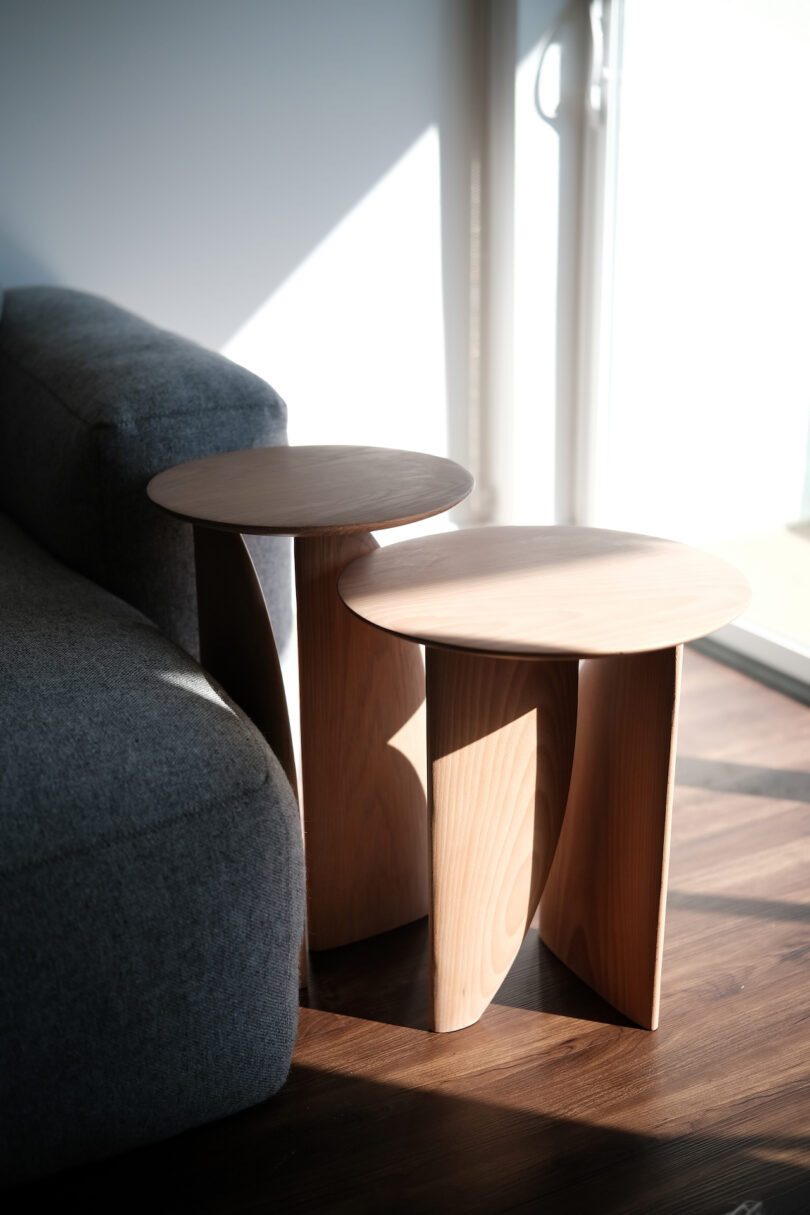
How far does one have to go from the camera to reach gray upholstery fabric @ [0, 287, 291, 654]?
1.43 meters

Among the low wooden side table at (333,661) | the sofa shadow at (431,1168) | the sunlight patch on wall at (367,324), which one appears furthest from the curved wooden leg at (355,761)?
the sunlight patch on wall at (367,324)

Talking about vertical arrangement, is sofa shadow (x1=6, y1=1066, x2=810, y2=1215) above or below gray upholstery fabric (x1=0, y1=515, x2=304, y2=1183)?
below

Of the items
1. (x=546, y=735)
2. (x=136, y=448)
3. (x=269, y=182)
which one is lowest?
(x=546, y=735)

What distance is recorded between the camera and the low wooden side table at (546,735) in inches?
43.3

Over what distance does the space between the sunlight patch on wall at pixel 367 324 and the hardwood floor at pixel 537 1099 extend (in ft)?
4.56

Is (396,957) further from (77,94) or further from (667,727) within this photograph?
(77,94)

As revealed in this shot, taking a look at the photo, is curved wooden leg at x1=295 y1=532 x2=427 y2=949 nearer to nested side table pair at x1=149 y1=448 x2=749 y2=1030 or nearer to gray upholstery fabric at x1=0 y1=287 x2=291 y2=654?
nested side table pair at x1=149 y1=448 x2=749 y2=1030

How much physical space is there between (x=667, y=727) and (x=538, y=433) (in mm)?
1553

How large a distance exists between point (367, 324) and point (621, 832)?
1551mm

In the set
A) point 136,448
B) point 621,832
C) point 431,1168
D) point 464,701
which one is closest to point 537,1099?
point 431,1168

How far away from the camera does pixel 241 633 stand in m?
1.30

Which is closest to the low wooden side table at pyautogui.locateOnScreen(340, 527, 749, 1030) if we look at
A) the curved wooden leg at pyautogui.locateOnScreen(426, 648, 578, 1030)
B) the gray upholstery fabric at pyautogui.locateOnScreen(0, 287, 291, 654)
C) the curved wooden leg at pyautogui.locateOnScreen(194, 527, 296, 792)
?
the curved wooden leg at pyautogui.locateOnScreen(426, 648, 578, 1030)

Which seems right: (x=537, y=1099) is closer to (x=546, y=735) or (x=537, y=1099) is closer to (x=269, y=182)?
(x=546, y=735)

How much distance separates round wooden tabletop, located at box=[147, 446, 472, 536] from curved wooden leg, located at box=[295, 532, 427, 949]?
7 centimetres
